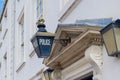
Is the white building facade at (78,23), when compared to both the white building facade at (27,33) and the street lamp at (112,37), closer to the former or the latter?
the white building facade at (27,33)

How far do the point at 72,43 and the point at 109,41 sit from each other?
1.06 meters

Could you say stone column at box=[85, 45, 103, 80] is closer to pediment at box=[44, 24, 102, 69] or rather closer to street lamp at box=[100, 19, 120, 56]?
pediment at box=[44, 24, 102, 69]

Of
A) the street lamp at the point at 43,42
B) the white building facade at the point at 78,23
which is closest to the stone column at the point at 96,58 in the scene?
the white building facade at the point at 78,23

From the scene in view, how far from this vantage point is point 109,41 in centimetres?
452

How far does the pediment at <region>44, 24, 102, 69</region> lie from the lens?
194 inches

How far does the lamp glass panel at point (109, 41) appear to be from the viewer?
14.5 ft

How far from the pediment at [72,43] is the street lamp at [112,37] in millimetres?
293

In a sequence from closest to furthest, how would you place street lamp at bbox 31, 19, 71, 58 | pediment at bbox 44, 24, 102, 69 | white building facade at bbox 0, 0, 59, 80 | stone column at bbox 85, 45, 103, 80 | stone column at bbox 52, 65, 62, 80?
pediment at bbox 44, 24, 102, 69
stone column at bbox 85, 45, 103, 80
street lamp at bbox 31, 19, 71, 58
stone column at bbox 52, 65, 62, 80
white building facade at bbox 0, 0, 59, 80

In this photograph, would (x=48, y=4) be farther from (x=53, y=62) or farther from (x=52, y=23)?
(x=53, y=62)

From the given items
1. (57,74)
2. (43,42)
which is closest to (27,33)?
(57,74)

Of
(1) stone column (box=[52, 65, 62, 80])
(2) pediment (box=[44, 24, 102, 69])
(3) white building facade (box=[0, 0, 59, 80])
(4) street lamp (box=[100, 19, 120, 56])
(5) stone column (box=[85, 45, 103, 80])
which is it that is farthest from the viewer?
(3) white building facade (box=[0, 0, 59, 80])

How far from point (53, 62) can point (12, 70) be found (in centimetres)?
832

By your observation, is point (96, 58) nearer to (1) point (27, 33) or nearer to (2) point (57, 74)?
(2) point (57, 74)

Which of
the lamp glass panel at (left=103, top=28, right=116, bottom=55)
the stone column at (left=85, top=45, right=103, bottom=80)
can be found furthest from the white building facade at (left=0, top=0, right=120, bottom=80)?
the lamp glass panel at (left=103, top=28, right=116, bottom=55)
